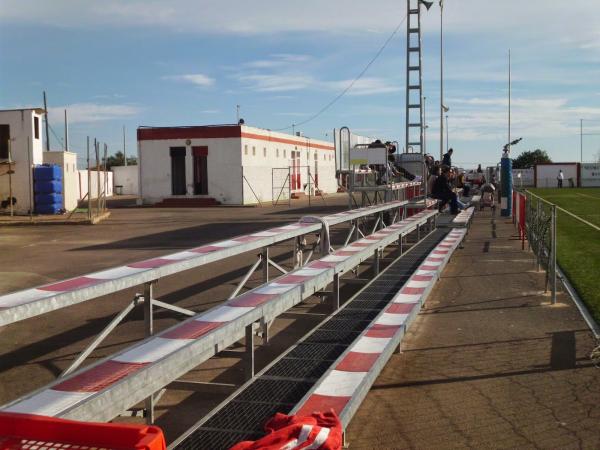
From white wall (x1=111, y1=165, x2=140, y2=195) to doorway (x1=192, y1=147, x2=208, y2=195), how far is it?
26.0 metres

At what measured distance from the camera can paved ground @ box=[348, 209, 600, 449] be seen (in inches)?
190

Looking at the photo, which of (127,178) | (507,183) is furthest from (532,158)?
(507,183)

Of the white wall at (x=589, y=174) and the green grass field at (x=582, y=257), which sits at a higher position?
the white wall at (x=589, y=174)

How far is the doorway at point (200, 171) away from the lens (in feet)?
139

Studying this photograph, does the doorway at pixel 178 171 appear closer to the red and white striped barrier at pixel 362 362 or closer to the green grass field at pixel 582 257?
the green grass field at pixel 582 257

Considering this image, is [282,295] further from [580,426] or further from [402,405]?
[580,426]

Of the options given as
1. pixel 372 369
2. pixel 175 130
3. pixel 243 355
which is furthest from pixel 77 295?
pixel 175 130

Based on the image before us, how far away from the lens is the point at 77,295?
17.2 ft

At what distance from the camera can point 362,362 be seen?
5.34 m

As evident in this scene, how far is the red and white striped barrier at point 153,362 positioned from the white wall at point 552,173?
70.6 meters

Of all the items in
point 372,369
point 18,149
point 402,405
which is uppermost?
point 18,149

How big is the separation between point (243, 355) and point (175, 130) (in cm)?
3741

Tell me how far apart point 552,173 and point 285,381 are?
7270 centimetres

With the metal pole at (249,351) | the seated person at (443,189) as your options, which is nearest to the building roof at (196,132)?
the seated person at (443,189)
